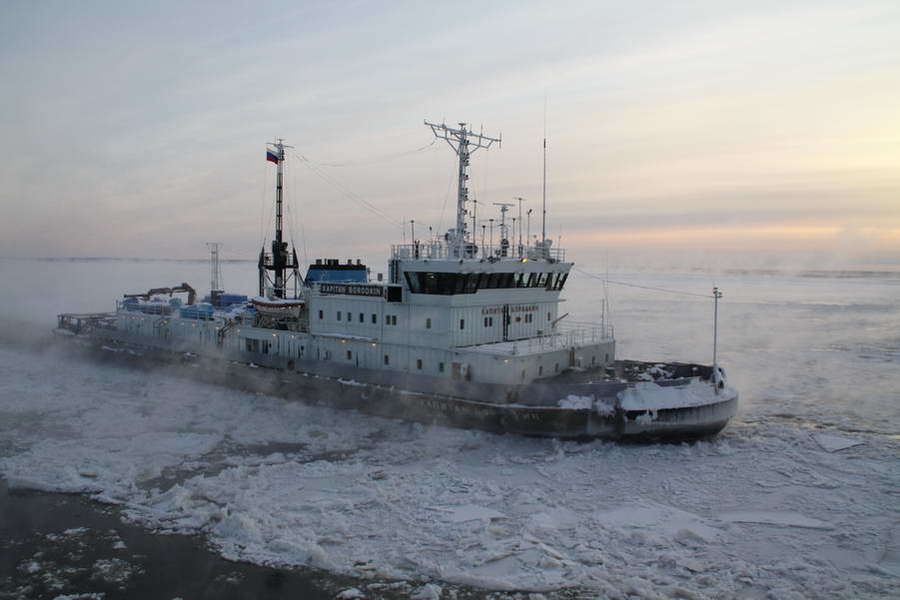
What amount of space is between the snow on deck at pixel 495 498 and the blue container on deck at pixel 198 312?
977 centimetres

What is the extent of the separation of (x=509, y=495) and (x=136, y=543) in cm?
750

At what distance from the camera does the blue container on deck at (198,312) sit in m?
30.2

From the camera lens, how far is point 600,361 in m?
22.0

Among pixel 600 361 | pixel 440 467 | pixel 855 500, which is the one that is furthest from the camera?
pixel 600 361

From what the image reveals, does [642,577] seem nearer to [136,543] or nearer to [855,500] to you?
[855,500]

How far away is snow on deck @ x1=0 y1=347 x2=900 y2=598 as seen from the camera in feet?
34.7

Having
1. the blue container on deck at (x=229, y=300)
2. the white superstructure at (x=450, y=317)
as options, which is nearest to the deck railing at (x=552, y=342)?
the white superstructure at (x=450, y=317)

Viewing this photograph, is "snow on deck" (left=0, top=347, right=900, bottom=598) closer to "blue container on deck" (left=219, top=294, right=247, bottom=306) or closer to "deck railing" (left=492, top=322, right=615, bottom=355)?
"deck railing" (left=492, top=322, right=615, bottom=355)

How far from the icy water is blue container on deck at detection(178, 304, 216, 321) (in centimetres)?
568

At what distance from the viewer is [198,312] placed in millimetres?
30641

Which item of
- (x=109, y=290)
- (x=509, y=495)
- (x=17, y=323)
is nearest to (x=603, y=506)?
(x=509, y=495)

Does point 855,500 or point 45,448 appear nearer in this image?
point 855,500

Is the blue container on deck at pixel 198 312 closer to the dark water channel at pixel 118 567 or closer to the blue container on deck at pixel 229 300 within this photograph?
the blue container on deck at pixel 229 300

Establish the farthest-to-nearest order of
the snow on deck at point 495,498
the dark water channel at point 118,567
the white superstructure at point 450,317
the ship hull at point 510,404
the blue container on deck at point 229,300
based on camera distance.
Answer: the blue container on deck at point 229,300 → the white superstructure at point 450,317 → the ship hull at point 510,404 → the snow on deck at point 495,498 → the dark water channel at point 118,567
